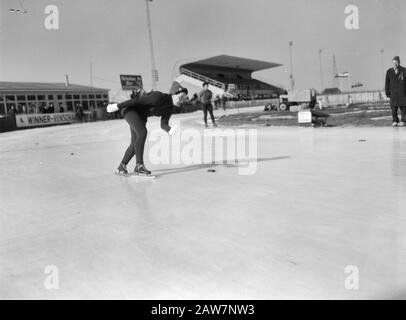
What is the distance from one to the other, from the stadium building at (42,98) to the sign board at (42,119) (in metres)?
0.97

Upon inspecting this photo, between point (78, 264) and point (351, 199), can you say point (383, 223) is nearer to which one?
point (351, 199)

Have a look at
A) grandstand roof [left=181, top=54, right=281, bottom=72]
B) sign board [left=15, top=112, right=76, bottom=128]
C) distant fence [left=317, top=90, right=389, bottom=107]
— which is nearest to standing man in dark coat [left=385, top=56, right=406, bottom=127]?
sign board [left=15, top=112, right=76, bottom=128]

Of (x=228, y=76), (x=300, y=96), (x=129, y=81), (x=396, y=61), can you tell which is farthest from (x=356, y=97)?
(x=228, y=76)

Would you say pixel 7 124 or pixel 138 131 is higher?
pixel 7 124

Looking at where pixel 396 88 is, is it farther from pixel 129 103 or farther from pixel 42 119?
pixel 42 119

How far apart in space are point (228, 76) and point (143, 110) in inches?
2383

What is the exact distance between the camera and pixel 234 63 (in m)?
63.4

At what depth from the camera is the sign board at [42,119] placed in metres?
26.0

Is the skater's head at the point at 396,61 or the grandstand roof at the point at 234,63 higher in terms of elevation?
the grandstand roof at the point at 234,63

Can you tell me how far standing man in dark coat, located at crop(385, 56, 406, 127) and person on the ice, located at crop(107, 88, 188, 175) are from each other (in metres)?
7.30

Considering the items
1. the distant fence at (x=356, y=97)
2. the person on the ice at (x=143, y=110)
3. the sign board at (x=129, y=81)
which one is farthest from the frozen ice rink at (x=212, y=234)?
the sign board at (x=129, y=81)

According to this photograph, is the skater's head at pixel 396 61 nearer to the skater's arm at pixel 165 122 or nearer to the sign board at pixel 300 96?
the skater's arm at pixel 165 122

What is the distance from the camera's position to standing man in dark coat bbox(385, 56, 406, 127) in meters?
10.3

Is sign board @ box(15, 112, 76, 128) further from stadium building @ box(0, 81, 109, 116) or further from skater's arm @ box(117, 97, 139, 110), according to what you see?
skater's arm @ box(117, 97, 139, 110)
